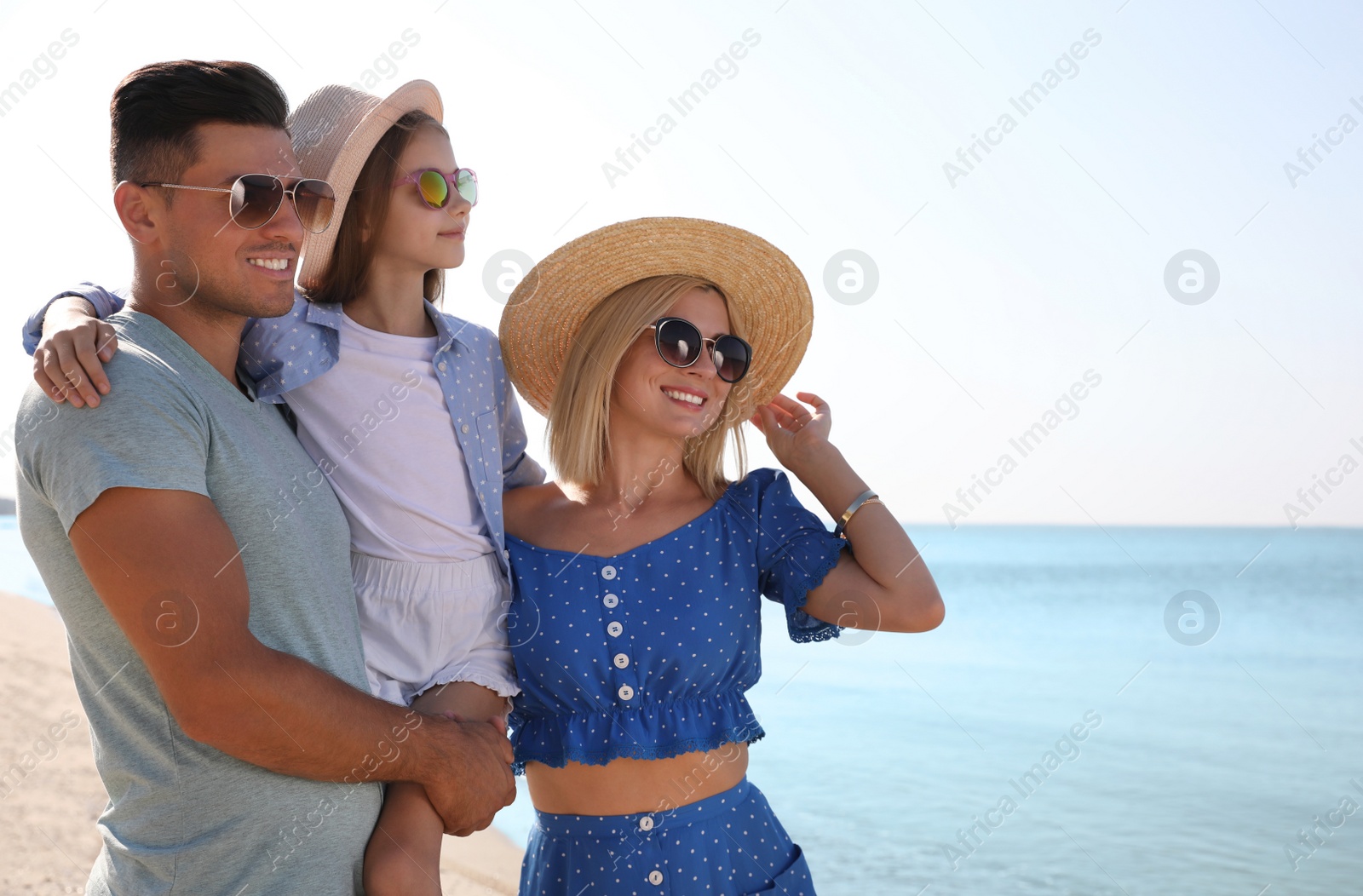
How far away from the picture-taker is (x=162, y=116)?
2.19 meters

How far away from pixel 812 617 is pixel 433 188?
160 centimetres

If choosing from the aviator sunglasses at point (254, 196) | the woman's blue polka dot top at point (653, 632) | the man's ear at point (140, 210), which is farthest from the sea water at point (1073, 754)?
the man's ear at point (140, 210)

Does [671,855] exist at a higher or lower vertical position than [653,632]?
lower

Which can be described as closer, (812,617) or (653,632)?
(653,632)

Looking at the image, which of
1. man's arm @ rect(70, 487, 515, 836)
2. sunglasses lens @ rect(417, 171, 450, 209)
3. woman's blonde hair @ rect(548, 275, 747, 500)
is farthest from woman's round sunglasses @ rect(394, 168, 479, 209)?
man's arm @ rect(70, 487, 515, 836)

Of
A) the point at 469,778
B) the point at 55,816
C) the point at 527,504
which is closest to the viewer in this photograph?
the point at 469,778

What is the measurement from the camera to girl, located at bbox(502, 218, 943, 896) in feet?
9.05

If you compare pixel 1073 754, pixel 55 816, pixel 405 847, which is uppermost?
pixel 405 847

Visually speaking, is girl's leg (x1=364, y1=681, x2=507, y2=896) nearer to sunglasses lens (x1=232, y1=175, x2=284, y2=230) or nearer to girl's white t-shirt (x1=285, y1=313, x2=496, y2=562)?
girl's white t-shirt (x1=285, y1=313, x2=496, y2=562)

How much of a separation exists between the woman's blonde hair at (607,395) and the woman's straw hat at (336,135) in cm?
80

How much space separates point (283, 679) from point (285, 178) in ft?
3.50

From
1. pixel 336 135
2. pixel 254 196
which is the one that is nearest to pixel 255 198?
pixel 254 196

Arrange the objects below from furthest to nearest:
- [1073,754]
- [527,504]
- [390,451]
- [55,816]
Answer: [1073,754], [55,816], [527,504], [390,451]

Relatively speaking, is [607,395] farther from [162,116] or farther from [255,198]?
[162,116]
